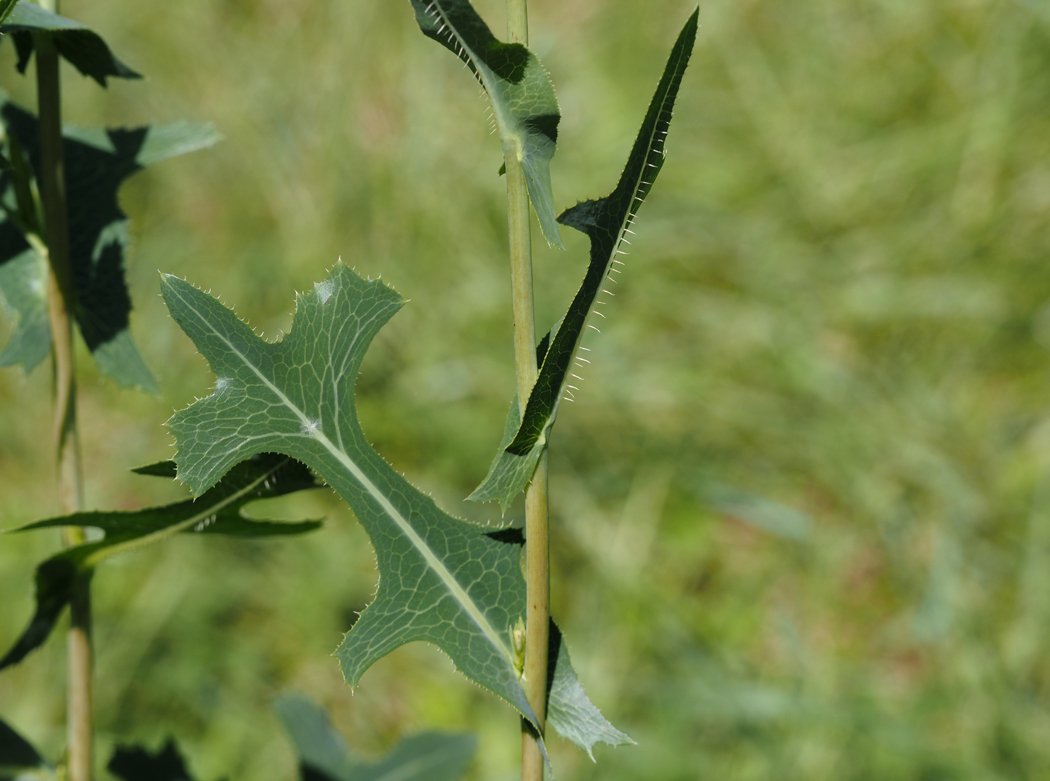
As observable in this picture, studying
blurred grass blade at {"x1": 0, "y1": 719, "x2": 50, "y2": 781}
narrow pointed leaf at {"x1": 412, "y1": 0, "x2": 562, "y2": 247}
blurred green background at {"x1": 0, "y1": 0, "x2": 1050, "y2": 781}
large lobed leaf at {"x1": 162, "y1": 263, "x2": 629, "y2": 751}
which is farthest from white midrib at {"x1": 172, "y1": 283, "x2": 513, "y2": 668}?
blurred green background at {"x1": 0, "y1": 0, "x2": 1050, "y2": 781}

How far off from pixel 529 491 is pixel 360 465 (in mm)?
154

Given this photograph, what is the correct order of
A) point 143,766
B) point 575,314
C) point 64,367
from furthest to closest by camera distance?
point 143,766, point 64,367, point 575,314

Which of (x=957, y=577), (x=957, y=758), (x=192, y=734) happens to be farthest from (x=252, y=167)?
(x=957, y=758)

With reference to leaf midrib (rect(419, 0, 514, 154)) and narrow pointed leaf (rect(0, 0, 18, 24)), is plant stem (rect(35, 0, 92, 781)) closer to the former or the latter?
narrow pointed leaf (rect(0, 0, 18, 24))

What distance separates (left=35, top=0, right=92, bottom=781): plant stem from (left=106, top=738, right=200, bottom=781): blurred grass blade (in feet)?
0.77

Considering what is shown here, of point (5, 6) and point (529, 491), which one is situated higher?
point (5, 6)

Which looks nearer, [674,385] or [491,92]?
[491,92]

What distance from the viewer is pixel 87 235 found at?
3.51 ft

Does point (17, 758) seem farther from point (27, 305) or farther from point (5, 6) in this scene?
point (5, 6)

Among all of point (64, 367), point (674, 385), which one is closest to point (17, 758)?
point (64, 367)

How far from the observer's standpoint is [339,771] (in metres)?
1.26

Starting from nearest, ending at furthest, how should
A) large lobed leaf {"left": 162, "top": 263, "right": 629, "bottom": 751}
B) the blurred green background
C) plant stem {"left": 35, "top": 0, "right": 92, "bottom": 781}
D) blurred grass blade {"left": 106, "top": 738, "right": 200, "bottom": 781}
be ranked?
1. large lobed leaf {"left": 162, "top": 263, "right": 629, "bottom": 751}
2. plant stem {"left": 35, "top": 0, "right": 92, "bottom": 781}
3. blurred grass blade {"left": 106, "top": 738, "right": 200, "bottom": 781}
4. the blurred green background

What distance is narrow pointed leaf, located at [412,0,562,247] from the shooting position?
0.66 metres

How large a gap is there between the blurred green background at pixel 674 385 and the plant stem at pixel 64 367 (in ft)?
5.22
